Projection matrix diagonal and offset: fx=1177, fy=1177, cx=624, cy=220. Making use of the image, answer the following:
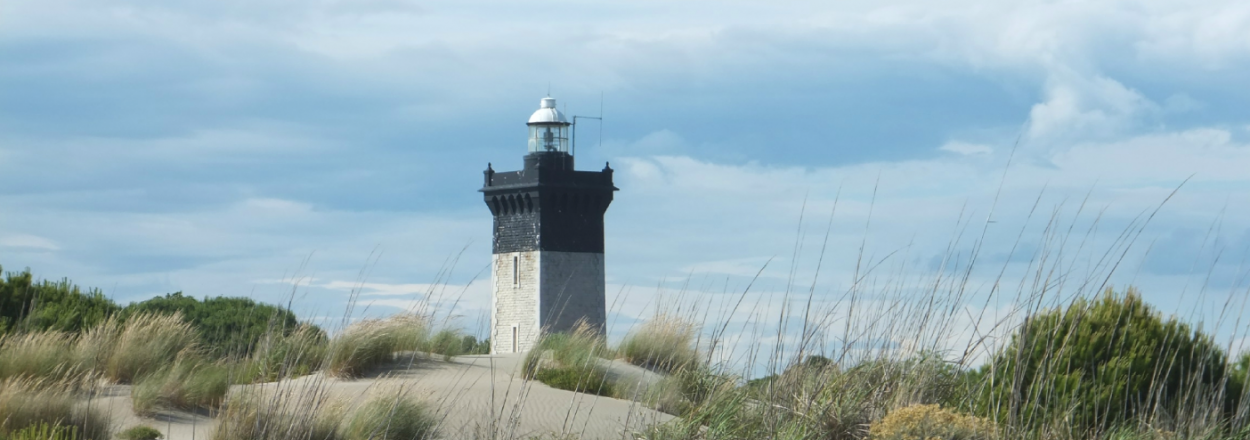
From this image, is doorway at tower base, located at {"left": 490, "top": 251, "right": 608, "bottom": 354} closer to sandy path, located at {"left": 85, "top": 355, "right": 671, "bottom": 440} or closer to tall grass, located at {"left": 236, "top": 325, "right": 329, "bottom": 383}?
sandy path, located at {"left": 85, "top": 355, "right": 671, "bottom": 440}

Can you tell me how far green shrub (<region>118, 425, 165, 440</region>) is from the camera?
6938 millimetres

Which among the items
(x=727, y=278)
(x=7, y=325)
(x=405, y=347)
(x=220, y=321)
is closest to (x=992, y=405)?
(x=727, y=278)

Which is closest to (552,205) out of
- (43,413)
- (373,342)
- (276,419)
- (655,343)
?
(655,343)

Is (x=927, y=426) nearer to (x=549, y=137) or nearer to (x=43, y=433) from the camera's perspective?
(x=43, y=433)

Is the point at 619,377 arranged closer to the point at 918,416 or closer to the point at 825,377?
the point at 825,377

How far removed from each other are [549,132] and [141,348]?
2059 cm

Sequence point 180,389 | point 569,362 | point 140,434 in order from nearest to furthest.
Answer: point 140,434
point 180,389
point 569,362

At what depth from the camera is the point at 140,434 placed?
6977 millimetres

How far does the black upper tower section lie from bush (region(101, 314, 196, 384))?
19.2 meters

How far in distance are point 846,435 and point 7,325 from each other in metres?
8.56

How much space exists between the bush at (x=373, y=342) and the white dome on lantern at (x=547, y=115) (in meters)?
18.8

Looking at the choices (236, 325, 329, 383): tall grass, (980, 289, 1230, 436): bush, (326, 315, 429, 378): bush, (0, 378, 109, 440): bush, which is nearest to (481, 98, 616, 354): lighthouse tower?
(326, 315, 429, 378): bush

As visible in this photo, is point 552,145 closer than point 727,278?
No

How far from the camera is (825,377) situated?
17.5 ft
